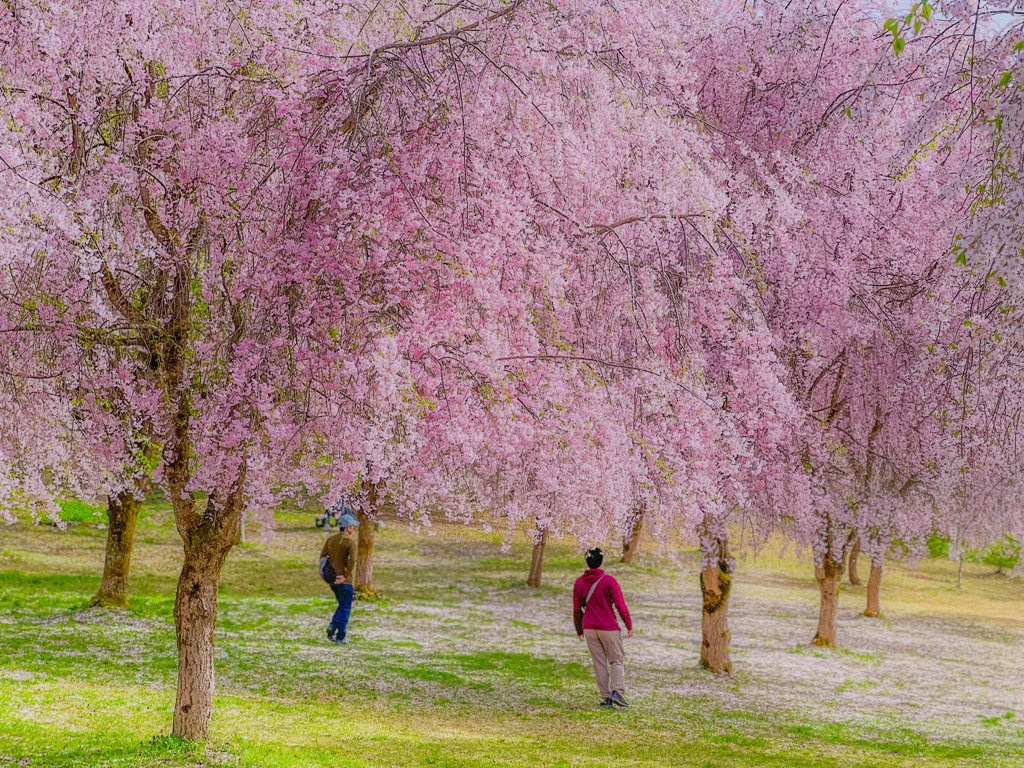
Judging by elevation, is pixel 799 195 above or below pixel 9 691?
above

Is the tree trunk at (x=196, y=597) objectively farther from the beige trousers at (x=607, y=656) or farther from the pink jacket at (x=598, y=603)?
the beige trousers at (x=607, y=656)

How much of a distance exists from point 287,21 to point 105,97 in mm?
1769

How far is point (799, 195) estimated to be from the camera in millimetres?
13625

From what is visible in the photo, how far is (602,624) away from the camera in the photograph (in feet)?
47.1

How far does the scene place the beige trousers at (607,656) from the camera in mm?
14352

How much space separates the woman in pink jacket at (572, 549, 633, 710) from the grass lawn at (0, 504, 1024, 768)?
0.50m

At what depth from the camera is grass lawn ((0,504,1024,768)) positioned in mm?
10984

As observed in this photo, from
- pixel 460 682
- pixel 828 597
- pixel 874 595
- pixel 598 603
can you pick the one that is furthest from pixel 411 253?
pixel 874 595

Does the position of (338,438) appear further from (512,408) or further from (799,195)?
(799,195)

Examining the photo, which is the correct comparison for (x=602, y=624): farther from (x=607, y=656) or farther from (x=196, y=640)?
(x=196, y=640)

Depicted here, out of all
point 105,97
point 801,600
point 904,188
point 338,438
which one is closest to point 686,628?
point 801,600

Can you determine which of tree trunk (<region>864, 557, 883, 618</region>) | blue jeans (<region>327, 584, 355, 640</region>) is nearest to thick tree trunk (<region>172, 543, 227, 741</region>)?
blue jeans (<region>327, 584, 355, 640</region>)

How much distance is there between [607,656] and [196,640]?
7080mm

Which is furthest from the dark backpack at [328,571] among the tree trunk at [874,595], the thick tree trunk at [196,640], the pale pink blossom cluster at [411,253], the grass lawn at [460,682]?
the tree trunk at [874,595]
